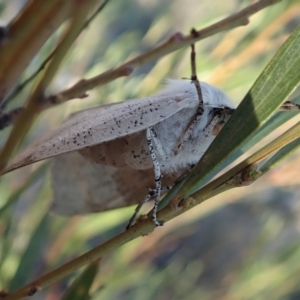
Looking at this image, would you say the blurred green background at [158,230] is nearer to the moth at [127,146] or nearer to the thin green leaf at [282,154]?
the moth at [127,146]

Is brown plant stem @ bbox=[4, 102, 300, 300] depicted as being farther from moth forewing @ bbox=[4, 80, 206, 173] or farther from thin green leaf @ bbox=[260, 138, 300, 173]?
moth forewing @ bbox=[4, 80, 206, 173]

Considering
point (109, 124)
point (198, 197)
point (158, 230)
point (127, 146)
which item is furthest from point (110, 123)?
point (158, 230)

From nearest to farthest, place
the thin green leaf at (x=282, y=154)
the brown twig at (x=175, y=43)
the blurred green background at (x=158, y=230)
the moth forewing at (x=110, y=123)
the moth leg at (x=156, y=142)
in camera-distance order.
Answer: the brown twig at (x=175, y=43), the thin green leaf at (x=282, y=154), the moth forewing at (x=110, y=123), the moth leg at (x=156, y=142), the blurred green background at (x=158, y=230)

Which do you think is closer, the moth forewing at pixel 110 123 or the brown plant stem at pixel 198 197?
the brown plant stem at pixel 198 197

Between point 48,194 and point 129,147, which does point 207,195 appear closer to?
point 129,147

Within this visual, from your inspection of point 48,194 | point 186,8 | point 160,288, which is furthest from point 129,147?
point 186,8

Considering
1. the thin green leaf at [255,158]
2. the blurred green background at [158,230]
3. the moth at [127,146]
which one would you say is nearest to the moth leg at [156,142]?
the moth at [127,146]

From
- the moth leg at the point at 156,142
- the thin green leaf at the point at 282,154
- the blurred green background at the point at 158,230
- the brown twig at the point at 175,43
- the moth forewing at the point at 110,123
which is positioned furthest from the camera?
the blurred green background at the point at 158,230

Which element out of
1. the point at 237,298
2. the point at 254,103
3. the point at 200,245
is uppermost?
the point at 254,103
